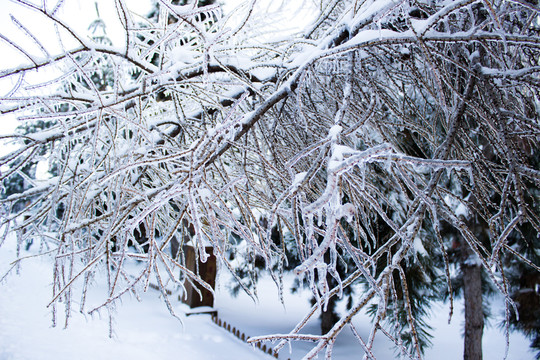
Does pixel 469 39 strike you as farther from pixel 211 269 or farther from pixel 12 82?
pixel 211 269

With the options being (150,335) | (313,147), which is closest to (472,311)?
(150,335)

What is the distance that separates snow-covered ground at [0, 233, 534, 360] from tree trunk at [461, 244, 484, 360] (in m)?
2.76

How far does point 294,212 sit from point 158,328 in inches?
294

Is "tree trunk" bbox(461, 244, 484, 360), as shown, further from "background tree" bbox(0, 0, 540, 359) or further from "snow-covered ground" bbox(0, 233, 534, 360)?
"background tree" bbox(0, 0, 540, 359)

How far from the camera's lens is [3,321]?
7.23m

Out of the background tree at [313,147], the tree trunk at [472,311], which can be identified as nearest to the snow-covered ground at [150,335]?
the background tree at [313,147]

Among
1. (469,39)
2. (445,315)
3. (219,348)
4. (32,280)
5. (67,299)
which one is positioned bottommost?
(445,315)

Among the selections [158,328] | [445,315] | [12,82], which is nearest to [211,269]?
[158,328]

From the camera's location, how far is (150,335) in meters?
7.00

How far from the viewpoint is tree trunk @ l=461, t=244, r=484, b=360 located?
614 cm

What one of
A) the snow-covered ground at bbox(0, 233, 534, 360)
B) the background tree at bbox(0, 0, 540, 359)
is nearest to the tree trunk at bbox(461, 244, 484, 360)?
the snow-covered ground at bbox(0, 233, 534, 360)

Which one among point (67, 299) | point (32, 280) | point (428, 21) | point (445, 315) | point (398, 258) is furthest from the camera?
point (445, 315)

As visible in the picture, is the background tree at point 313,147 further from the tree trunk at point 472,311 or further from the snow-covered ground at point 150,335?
the tree trunk at point 472,311

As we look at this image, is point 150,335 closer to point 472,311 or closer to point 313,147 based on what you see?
point 472,311
